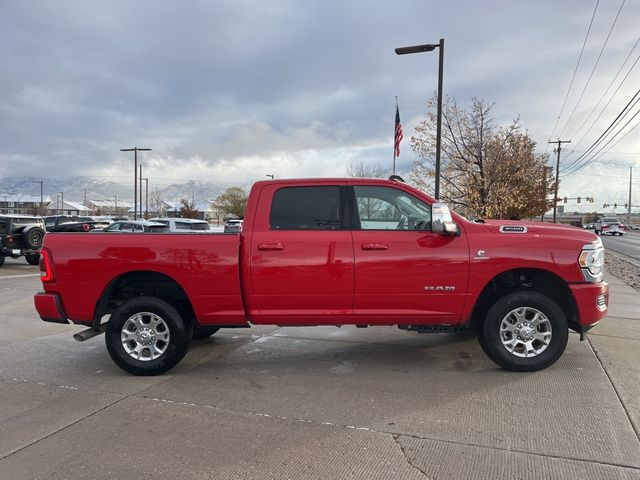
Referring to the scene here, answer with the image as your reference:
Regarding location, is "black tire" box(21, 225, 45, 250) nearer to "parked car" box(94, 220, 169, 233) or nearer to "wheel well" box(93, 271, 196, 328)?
"parked car" box(94, 220, 169, 233)

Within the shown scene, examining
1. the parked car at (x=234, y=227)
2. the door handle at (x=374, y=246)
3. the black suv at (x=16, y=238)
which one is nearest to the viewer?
→ the door handle at (x=374, y=246)

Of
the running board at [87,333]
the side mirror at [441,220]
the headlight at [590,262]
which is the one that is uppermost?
the side mirror at [441,220]

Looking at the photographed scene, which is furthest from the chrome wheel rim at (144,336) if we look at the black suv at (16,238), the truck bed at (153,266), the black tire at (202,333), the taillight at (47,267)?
the black suv at (16,238)

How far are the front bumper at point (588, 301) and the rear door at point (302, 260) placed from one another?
2.21 m

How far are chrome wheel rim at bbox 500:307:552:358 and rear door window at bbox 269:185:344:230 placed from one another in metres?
1.96

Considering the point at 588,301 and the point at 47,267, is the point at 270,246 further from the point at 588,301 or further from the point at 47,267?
the point at 588,301

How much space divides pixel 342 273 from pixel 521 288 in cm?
192

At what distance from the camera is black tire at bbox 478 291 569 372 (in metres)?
4.64

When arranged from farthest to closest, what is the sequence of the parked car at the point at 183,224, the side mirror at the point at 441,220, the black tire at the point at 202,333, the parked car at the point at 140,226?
1. the parked car at the point at 183,224
2. the parked car at the point at 140,226
3. the black tire at the point at 202,333
4. the side mirror at the point at 441,220

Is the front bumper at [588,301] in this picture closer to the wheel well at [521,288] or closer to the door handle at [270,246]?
the wheel well at [521,288]

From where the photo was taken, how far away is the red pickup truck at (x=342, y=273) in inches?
181

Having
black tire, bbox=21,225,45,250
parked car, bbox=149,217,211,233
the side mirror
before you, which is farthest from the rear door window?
black tire, bbox=21,225,45,250

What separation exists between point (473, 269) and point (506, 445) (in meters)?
1.75

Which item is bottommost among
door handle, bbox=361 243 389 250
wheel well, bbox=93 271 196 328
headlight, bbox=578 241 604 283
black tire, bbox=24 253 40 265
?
black tire, bbox=24 253 40 265
